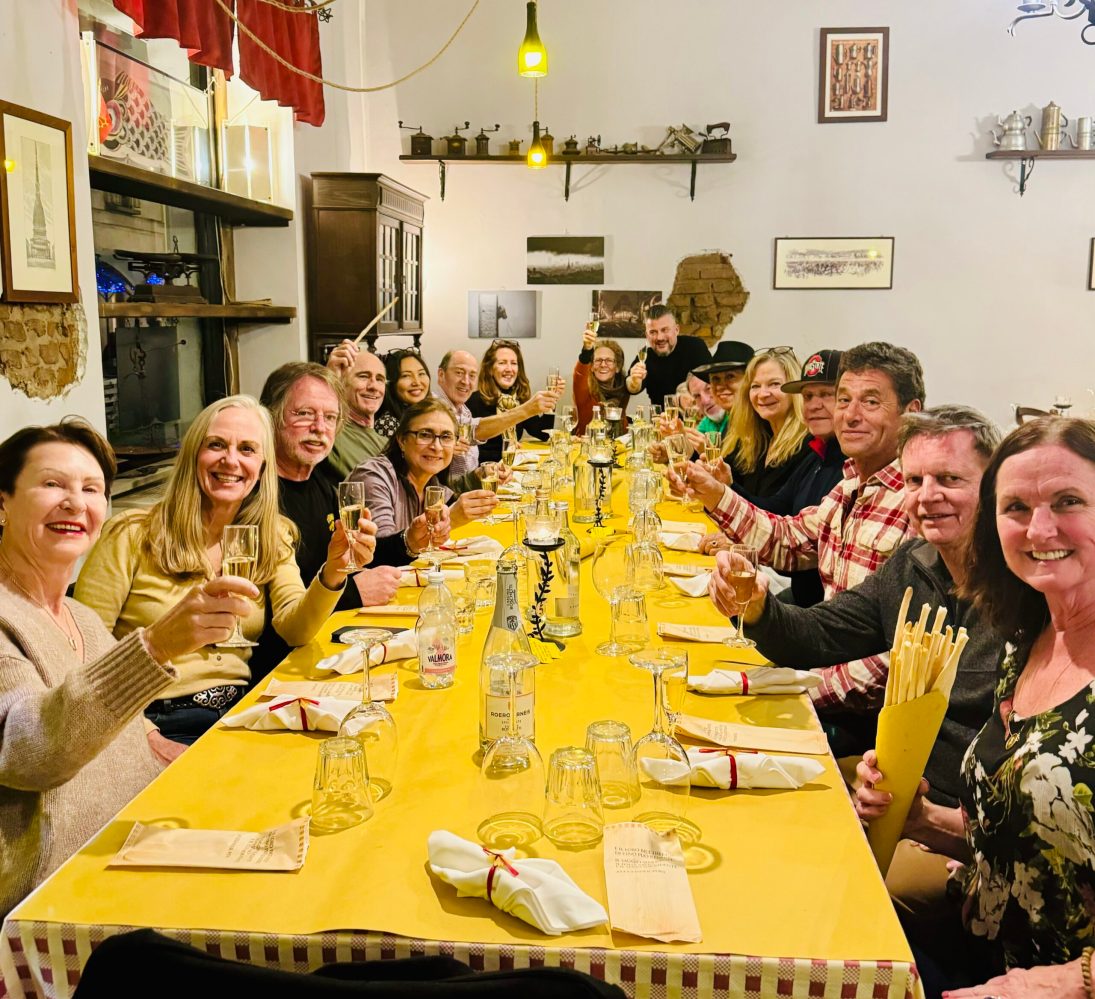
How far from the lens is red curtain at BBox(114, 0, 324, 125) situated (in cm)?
381

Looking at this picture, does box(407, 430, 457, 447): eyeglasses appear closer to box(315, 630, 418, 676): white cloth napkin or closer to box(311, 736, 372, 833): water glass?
box(315, 630, 418, 676): white cloth napkin

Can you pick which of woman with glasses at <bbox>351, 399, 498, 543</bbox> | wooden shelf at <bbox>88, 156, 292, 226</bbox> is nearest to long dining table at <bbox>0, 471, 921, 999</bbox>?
woman with glasses at <bbox>351, 399, 498, 543</bbox>

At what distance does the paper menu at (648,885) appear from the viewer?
114 centimetres

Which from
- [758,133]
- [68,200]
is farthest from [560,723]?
[758,133]

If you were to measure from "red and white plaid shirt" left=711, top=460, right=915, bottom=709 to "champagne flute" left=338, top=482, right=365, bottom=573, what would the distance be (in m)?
1.11

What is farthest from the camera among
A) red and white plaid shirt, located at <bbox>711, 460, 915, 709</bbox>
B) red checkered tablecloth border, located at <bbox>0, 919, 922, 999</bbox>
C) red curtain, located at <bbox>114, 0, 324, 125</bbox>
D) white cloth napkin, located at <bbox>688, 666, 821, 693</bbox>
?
red curtain, located at <bbox>114, 0, 324, 125</bbox>

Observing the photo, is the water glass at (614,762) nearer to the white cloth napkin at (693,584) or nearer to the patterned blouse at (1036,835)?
the patterned blouse at (1036,835)

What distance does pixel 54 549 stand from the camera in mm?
1803

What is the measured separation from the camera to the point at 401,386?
5.05 meters

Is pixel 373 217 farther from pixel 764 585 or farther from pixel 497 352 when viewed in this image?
pixel 764 585

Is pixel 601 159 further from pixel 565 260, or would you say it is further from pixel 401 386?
pixel 401 386

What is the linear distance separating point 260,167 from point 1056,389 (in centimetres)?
605

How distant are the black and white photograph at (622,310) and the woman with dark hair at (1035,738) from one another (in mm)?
6272

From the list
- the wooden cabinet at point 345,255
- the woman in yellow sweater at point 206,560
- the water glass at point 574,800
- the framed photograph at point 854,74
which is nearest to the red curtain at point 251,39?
the wooden cabinet at point 345,255
